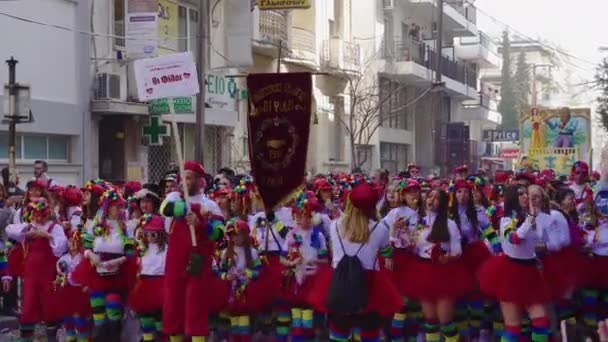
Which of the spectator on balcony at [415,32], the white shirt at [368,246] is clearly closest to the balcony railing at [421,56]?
the spectator on balcony at [415,32]

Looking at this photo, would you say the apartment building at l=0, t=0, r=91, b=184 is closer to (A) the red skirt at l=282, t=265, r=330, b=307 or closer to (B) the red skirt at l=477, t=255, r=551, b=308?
(A) the red skirt at l=282, t=265, r=330, b=307

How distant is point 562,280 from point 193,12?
17.6 metres

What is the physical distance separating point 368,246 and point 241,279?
6.25 feet

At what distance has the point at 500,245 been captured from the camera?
9.46m

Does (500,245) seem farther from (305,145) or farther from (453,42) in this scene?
(453,42)

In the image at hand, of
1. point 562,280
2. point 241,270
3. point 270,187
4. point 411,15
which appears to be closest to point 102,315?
point 241,270

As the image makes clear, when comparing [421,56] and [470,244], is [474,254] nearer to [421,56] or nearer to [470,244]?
[470,244]

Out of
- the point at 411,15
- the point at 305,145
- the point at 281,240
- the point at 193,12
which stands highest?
the point at 411,15

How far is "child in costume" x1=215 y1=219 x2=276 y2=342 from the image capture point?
382 inches

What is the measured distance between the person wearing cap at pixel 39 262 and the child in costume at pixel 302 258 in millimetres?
2454

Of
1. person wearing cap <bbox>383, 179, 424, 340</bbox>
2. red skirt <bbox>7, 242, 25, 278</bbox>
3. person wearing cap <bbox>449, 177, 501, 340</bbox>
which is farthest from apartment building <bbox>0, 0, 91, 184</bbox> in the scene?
person wearing cap <bbox>449, 177, 501, 340</bbox>

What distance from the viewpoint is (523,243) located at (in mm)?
8992

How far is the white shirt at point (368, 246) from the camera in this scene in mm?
8297

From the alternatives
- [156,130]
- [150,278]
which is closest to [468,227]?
[150,278]
